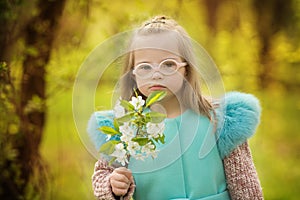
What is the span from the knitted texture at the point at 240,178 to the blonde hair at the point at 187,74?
0.48 feet

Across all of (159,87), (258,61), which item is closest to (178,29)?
(159,87)

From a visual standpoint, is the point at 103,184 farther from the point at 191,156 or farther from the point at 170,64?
the point at 170,64

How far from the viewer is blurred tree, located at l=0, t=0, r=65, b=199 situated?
323cm

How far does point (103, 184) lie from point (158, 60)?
0.39m

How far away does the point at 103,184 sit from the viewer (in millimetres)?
1890

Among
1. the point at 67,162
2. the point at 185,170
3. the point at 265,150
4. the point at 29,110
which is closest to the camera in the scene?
the point at 185,170

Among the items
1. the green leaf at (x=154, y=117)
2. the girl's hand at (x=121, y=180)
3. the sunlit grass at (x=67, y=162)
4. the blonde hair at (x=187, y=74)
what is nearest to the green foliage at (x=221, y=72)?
the sunlit grass at (x=67, y=162)

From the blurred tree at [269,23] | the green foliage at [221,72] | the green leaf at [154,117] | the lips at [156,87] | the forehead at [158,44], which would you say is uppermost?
the blurred tree at [269,23]

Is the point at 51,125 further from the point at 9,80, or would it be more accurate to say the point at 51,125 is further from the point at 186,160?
the point at 186,160

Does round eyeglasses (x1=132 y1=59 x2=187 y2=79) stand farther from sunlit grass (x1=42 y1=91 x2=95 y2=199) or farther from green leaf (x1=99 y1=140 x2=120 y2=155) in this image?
sunlit grass (x1=42 y1=91 x2=95 y2=199)

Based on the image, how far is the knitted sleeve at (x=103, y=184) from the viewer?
6.09 feet

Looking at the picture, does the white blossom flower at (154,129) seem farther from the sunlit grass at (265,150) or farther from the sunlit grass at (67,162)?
the sunlit grass at (265,150)

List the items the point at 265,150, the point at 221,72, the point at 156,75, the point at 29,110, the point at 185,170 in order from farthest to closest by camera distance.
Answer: the point at 265,150 → the point at 221,72 → the point at 29,110 → the point at 185,170 → the point at 156,75

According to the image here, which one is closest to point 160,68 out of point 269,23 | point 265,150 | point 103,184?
point 103,184
